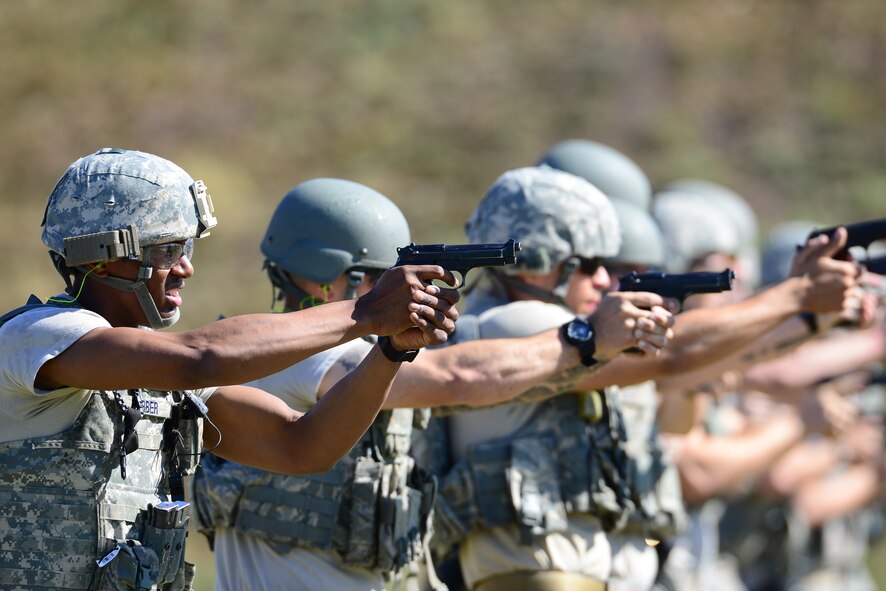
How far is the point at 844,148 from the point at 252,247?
1132 centimetres

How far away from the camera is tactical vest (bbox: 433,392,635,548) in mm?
6965

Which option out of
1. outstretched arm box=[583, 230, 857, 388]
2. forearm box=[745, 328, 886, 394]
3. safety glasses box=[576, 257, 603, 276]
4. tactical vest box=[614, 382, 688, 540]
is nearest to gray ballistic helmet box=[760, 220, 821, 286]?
forearm box=[745, 328, 886, 394]

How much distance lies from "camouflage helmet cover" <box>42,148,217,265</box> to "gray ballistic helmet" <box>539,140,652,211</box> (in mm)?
4047

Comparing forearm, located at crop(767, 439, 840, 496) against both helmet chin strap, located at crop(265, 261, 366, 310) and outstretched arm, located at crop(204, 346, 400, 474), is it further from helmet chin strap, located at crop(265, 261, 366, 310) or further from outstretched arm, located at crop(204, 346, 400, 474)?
outstretched arm, located at crop(204, 346, 400, 474)

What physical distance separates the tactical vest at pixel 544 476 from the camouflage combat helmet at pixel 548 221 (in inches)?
25.1

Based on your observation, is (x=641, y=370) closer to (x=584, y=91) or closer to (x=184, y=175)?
(x=184, y=175)

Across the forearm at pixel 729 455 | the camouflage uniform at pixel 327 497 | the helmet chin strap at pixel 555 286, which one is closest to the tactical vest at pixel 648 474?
the helmet chin strap at pixel 555 286

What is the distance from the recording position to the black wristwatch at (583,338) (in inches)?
249

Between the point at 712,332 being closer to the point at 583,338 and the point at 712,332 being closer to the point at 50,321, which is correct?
the point at 583,338

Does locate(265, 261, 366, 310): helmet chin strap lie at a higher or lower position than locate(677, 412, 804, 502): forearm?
higher

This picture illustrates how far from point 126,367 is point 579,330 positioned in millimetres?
2538

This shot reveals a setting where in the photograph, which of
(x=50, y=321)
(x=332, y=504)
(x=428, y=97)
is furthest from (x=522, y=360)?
(x=428, y=97)

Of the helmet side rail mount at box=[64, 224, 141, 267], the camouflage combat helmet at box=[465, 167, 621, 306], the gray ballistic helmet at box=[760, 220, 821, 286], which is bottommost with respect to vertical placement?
the helmet side rail mount at box=[64, 224, 141, 267]

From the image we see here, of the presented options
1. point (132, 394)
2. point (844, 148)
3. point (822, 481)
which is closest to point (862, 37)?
point (844, 148)
